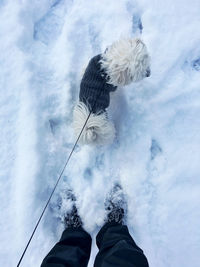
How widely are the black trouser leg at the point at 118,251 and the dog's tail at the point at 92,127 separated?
0.51m

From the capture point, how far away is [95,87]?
144 centimetres

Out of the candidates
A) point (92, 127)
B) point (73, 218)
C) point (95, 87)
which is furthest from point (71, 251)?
point (95, 87)

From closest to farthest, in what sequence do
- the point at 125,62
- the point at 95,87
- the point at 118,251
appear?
the point at 118,251, the point at 125,62, the point at 95,87

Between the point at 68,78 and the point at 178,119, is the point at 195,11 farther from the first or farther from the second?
the point at 68,78

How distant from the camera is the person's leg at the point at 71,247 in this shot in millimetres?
1119

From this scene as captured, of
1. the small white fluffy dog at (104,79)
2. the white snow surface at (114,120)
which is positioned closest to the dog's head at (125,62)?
the small white fluffy dog at (104,79)

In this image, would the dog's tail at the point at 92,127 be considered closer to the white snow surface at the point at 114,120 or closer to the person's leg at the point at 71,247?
the white snow surface at the point at 114,120

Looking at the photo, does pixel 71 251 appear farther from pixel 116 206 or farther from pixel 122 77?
pixel 122 77

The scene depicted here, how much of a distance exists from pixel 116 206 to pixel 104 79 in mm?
793

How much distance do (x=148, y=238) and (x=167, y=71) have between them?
1127 mm

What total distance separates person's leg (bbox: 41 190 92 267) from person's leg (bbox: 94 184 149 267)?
3.0 inches

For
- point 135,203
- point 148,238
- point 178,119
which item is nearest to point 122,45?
point 178,119

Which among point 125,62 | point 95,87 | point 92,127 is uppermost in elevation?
point 125,62

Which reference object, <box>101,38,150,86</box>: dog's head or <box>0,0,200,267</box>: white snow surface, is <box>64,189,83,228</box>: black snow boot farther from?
<box>101,38,150,86</box>: dog's head
